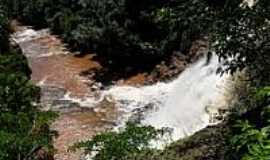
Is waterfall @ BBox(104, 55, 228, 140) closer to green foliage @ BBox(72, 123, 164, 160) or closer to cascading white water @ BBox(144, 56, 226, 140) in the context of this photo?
cascading white water @ BBox(144, 56, 226, 140)

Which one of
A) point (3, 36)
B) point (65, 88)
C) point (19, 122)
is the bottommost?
point (65, 88)

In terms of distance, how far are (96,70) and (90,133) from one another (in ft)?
20.9

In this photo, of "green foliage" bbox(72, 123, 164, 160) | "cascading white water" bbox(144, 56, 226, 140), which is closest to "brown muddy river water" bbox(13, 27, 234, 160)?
"cascading white water" bbox(144, 56, 226, 140)

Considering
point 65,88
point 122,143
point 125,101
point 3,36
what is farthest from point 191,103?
point 122,143

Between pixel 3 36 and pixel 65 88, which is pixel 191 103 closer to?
pixel 65 88

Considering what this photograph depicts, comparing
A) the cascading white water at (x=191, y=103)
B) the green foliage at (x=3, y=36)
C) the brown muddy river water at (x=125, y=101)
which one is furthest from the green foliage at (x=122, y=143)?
the green foliage at (x=3, y=36)

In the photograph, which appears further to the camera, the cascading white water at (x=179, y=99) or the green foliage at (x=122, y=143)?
the cascading white water at (x=179, y=99)

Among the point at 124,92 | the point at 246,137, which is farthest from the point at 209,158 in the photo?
the point at 124,92

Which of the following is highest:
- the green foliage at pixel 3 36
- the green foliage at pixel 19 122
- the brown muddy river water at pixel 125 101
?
the green foliage at pixel 3 36

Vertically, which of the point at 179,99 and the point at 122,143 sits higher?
the point at 122,143

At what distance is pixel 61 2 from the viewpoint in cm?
2608

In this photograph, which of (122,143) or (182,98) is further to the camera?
(182,98)

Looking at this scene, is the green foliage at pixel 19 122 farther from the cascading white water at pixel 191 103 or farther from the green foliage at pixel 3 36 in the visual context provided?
the green foliage at pixel 3 36

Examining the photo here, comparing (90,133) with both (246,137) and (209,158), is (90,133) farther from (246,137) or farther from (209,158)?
(246,137)
